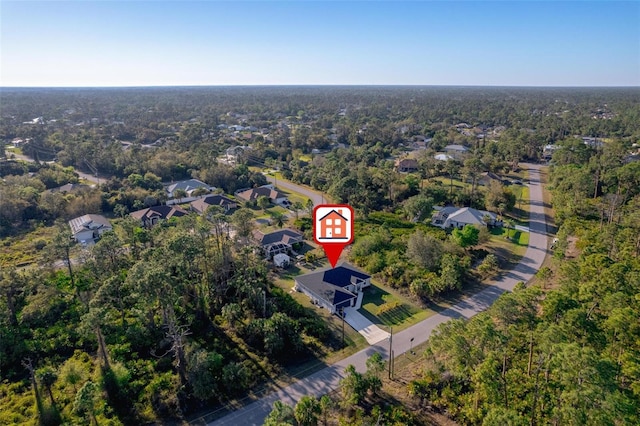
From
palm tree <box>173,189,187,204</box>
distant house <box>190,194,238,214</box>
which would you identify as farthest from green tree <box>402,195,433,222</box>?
palm tree <box>173,189,187,204</box>

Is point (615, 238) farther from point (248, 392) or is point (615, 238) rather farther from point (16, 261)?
point (16, 261)

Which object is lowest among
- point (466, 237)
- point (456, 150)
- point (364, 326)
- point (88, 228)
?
point (364, 326)

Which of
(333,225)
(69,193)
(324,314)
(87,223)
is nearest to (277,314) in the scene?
(324,314)

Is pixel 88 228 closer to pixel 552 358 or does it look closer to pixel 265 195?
pixel 265 195

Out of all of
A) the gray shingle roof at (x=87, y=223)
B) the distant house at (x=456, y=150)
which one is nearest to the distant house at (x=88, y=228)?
the gray shingle roof at (x=87, y=223)

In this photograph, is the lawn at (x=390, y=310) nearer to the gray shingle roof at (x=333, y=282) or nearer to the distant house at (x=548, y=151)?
the gray shingle roof at (x=333, y=282)

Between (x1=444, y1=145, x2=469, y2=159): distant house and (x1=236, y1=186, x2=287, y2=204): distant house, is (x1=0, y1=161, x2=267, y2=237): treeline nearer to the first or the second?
(x1=236, y1=186, x2=287, y2=204): distant house

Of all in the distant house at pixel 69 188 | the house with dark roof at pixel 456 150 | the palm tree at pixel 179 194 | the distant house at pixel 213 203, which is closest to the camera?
the distant house at pixel 213 203

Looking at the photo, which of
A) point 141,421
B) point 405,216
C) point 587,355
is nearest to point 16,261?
point 141,421
